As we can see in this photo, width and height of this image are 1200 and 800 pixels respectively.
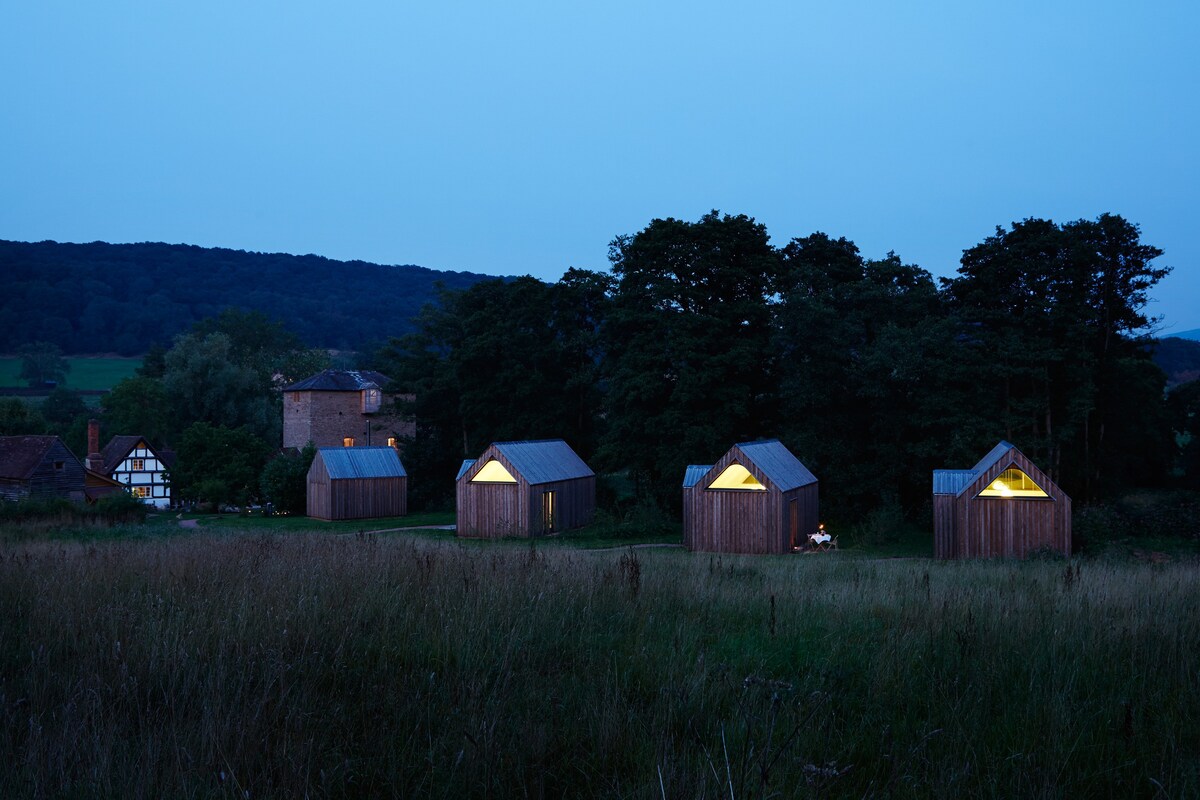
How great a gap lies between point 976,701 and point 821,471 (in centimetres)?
3537

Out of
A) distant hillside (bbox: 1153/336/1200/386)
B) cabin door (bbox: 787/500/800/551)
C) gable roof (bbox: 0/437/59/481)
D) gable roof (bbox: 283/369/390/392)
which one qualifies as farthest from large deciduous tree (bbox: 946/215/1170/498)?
distant hillside (bbox: 1153/336/1200/386)

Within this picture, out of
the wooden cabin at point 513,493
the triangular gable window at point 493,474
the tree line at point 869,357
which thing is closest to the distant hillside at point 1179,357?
the tree line at point 869,357

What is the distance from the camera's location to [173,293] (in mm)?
146375

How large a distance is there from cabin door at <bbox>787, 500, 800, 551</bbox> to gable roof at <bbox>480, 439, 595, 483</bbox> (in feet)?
36.4

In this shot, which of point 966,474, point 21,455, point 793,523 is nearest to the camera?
point 966,474

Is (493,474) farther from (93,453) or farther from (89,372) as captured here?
(89,372)

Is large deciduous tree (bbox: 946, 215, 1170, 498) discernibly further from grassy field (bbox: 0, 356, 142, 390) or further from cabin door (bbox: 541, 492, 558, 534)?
grassy field (bbox: 0, 356, 142, 390)

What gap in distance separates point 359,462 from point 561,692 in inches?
1710

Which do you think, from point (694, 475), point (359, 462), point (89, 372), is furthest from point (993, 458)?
point (89, 372)

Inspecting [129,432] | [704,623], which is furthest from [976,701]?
[129,432]

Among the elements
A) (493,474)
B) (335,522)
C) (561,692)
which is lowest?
(335,522)

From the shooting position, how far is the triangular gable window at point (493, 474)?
3650 centimetres

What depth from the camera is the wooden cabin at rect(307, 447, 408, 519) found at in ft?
145

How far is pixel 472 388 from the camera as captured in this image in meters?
48.7
